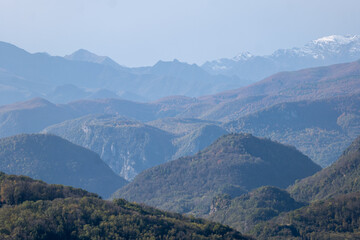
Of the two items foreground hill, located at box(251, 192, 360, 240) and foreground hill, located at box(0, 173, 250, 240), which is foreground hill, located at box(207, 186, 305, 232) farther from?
foreground hill, located at box(0, 173, 250, 240)

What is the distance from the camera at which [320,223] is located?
155m

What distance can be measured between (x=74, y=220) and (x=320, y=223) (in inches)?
2661

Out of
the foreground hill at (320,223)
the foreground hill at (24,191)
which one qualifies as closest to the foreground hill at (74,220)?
the foreground hill at (24,191)

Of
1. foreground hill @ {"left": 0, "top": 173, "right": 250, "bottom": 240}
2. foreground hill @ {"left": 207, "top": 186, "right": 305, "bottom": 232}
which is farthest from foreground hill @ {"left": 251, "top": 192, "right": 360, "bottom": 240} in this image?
foreground hill @ {"left": 0, "top": 173, "right": 250, "bottom": 240}

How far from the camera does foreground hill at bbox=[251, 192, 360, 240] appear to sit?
150m

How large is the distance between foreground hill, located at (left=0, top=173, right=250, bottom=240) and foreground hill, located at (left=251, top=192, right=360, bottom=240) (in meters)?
22.7

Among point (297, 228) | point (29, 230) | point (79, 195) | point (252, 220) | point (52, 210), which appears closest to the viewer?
point (29, 230)

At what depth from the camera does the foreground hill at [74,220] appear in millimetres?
109688

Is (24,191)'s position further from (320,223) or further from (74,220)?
(320,223)

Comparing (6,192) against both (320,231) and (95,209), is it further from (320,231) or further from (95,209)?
(320,231)

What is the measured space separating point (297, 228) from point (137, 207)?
40870mm

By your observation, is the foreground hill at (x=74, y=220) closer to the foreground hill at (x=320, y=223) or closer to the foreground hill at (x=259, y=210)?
the foreground hill at (x=320, y=223)

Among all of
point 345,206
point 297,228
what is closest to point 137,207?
point 297,228

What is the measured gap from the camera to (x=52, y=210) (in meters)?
118
